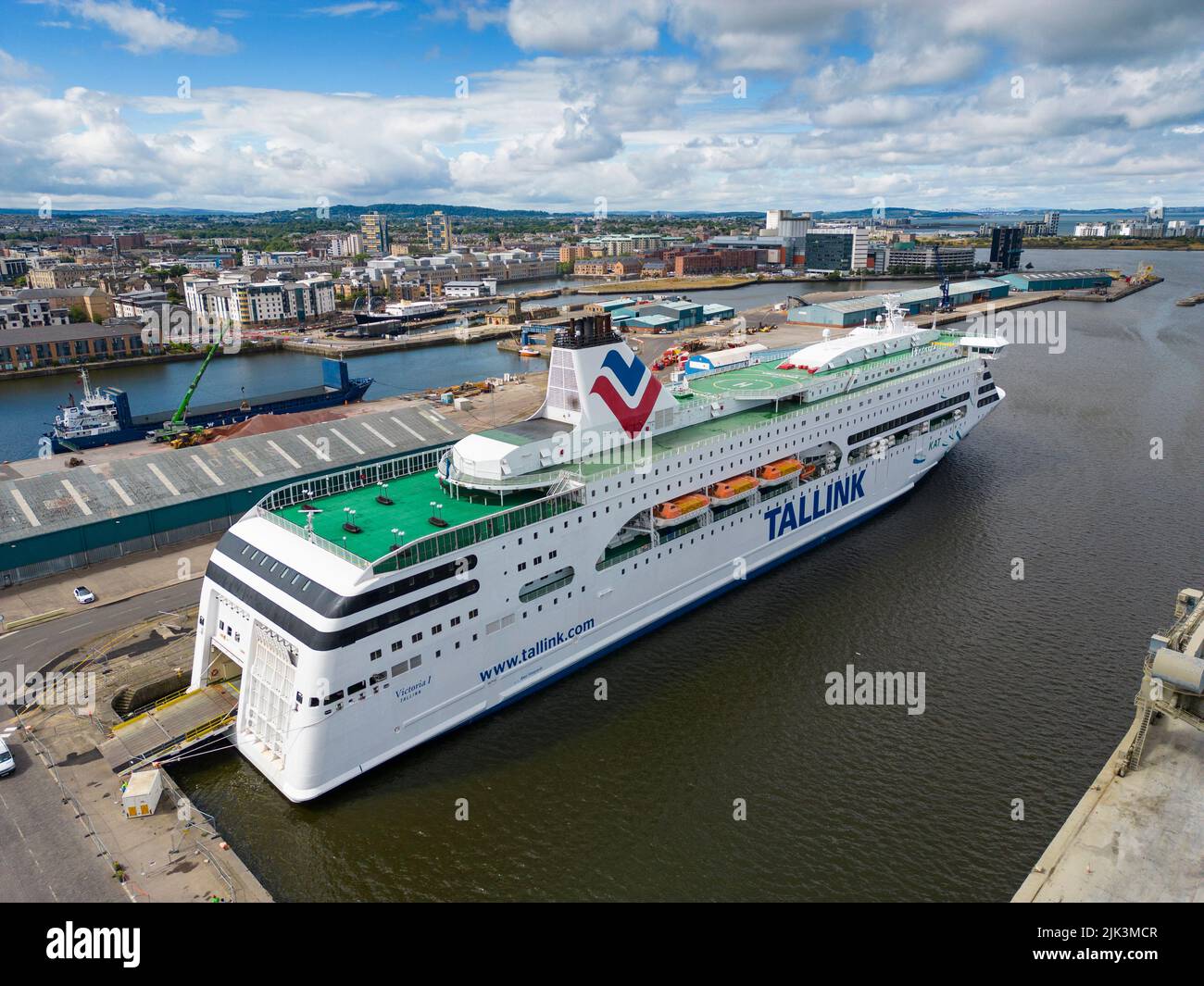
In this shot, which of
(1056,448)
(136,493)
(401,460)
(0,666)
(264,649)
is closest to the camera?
(264,649)

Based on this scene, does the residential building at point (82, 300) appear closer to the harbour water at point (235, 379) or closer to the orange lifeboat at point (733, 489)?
the harbour water at point (235, 379)

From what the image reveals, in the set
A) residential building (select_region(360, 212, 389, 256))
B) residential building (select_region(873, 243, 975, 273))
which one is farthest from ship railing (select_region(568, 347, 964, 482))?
residential building (select_region(360, 212, 389, 256))

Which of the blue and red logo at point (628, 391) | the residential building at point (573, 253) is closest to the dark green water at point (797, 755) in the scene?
the blue and red logo at point (628, 391)

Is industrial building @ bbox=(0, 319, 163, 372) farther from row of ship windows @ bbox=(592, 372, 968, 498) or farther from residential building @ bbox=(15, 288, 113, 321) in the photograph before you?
row of ship windows @ bbox=(592, 372, 968, 498)

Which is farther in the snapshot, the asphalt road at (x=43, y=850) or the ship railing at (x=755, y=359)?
the ship railing at (x=755, y=359)

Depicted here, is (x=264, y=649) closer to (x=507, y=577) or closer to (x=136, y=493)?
(x=507, y=577)
